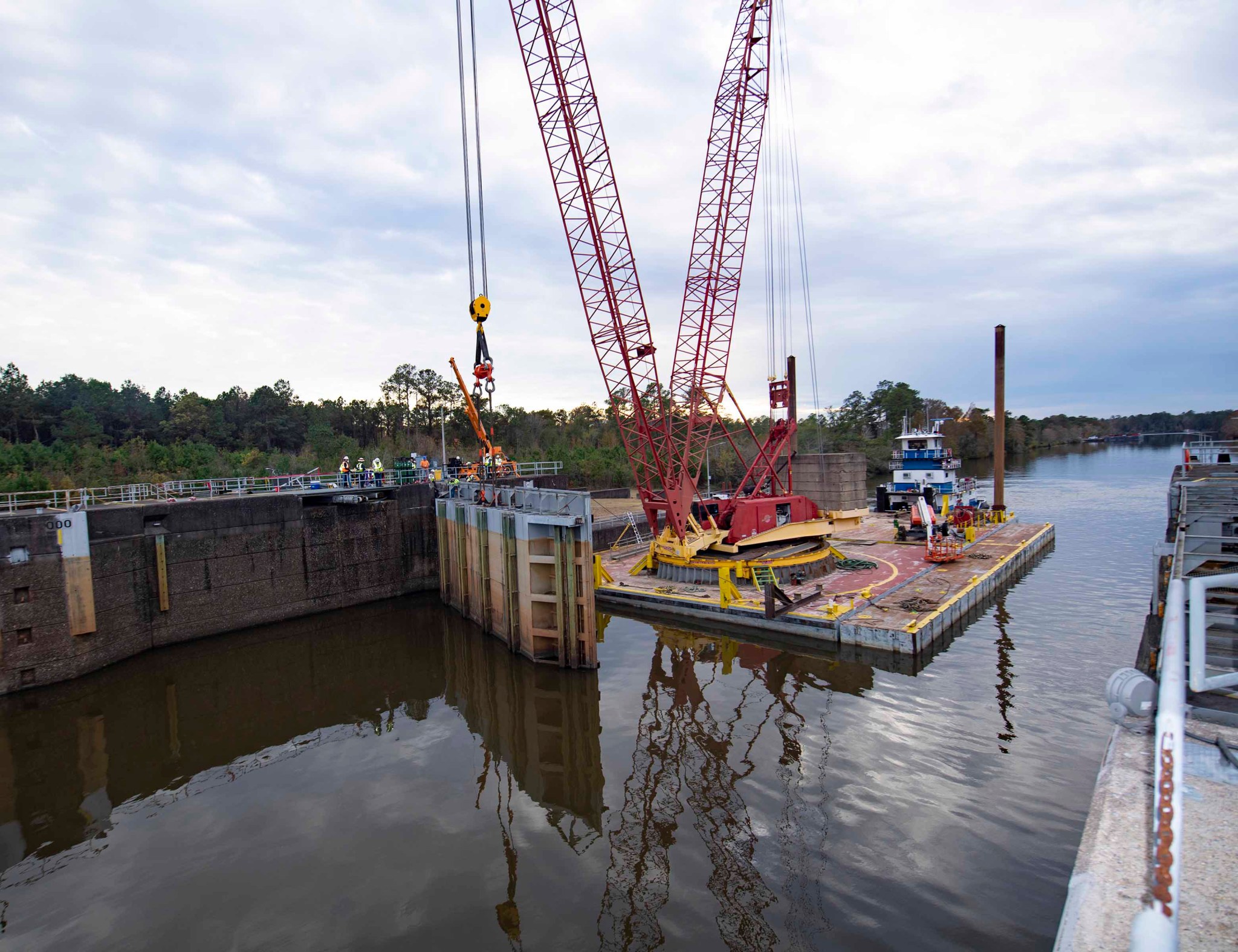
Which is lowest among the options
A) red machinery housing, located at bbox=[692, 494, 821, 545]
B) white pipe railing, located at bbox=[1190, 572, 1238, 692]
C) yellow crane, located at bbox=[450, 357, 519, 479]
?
red machinery housing, located at bbox=[692, 494, 821, 545]

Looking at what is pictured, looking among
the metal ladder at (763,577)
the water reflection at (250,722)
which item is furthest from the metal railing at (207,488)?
the metal ladder at (763,577)

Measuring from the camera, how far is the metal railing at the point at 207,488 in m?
19.9

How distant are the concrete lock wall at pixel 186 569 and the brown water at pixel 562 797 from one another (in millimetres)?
1114

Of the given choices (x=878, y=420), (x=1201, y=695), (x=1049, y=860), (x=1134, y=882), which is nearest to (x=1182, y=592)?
(x=1134, y=882)

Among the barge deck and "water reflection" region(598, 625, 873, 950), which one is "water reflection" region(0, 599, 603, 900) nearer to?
"water reflection" region(598, 625, 873, 950)

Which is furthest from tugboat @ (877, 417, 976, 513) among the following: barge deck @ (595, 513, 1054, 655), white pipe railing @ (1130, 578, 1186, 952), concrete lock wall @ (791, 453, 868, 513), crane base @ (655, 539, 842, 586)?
white pipe railing @ (1130, 578, 1186, 952)

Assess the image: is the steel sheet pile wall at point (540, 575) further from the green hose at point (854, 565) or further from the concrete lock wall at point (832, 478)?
the concrete lock wall at point (832, 478)

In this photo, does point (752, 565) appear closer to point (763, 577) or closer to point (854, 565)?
point (763, 577)

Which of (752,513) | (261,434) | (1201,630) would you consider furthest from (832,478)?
(261,434)

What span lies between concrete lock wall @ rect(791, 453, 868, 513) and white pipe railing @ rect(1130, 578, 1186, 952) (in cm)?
3571

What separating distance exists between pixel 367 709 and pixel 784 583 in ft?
48.0

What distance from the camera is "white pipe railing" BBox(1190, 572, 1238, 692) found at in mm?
4469

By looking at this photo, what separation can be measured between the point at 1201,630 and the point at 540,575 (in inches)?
584

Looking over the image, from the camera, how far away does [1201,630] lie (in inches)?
211
